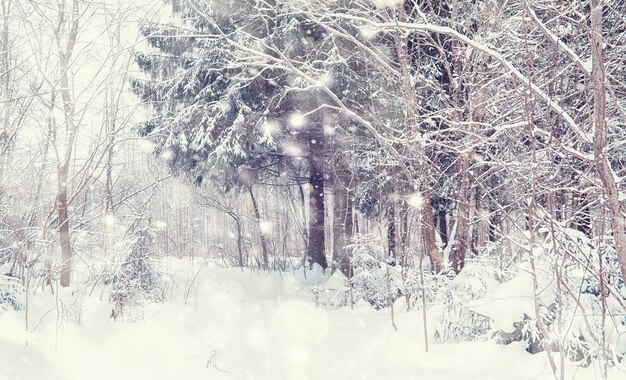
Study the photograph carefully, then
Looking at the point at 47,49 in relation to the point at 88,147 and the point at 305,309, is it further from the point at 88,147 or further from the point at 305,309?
the point at 305,309

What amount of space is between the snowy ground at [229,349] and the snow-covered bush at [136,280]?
23cm

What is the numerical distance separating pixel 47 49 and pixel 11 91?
2.27m

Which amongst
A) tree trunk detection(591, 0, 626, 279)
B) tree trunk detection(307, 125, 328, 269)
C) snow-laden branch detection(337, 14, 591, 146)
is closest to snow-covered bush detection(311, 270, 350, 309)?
tree trunk detection(307, 125, 328, 269)

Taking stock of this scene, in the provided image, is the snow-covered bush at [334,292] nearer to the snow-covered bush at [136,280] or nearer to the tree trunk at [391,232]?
the tree trunk at [391,232]

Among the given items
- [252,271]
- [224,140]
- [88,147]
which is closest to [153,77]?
[224,140]

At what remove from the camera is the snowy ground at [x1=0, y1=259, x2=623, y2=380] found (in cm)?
418

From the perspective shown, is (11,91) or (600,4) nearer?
(600,4)

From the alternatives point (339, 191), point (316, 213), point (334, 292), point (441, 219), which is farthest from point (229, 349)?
point (441, 219)

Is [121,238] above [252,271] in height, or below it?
above

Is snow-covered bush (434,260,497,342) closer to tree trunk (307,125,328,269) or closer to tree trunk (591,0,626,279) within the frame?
tree trunk (591,0,626,279)

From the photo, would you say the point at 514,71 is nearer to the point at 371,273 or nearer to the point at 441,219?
the point at 371,273

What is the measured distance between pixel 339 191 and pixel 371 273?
11.9 feet

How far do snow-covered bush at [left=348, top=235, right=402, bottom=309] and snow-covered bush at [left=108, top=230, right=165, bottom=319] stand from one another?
3658 millimetres

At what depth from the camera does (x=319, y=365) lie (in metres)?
5.14
